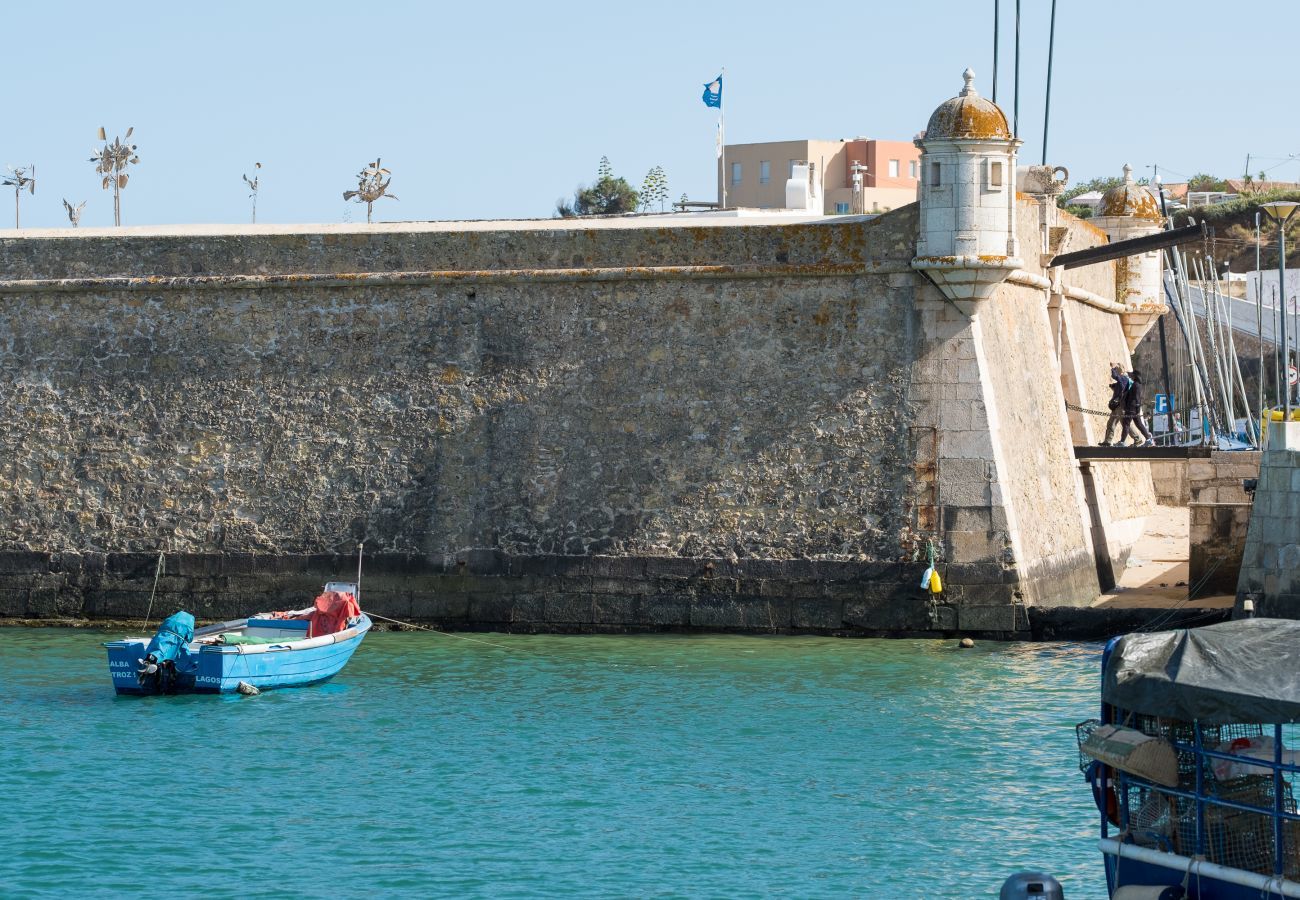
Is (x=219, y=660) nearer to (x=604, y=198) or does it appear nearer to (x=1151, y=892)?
(x=1151, y=892)

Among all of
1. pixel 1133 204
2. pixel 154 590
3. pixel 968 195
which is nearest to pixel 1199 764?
pixel 968 195

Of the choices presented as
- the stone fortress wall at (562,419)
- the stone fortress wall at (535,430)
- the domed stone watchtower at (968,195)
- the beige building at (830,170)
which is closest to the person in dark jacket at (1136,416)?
the stone fortress wall at (562,419)

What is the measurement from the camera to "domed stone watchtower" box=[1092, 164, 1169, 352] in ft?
93.8

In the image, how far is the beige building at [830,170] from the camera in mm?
59250

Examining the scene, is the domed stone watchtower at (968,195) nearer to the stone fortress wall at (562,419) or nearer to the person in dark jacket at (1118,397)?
the stone fortress wall at (562,419)

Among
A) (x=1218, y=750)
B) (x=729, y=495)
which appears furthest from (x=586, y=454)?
(x=1218, y=750)

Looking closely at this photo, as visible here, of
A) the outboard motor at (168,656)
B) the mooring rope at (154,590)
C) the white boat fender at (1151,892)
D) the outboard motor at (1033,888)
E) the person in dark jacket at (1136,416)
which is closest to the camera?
the outboard motor at (1033,888)

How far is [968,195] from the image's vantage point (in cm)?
1902

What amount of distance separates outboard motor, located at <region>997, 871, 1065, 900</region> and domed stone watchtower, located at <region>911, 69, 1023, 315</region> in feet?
35.0

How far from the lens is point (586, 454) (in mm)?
20188

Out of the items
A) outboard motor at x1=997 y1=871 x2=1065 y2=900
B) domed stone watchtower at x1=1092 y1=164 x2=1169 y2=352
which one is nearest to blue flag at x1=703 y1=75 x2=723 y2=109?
domed stone watchtower at x1=1092 y1=164 x2=1169 y2=352

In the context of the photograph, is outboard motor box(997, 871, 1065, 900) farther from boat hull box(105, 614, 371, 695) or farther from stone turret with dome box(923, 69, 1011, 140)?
stone turret with dome box(923, 69, 1011, 140)

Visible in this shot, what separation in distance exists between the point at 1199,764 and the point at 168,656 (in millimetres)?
10911

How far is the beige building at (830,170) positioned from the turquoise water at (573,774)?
3860cm
